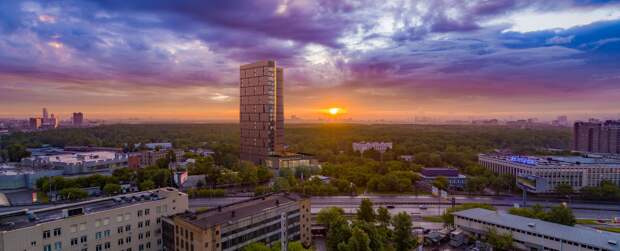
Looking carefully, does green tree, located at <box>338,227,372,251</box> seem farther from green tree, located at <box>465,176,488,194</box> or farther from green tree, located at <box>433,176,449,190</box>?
green tree, located at <box>465,176,488,194</box>

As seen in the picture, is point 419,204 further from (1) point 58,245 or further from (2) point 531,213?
(1) point 58,245

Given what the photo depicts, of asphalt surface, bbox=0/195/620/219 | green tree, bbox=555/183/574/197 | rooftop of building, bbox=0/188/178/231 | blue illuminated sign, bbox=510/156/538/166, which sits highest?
rooftop of building, bbox=0/188/178/231

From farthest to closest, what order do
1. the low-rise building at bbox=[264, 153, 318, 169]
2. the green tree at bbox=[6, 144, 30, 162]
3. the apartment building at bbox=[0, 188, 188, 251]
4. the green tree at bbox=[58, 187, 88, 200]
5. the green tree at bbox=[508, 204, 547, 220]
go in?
the green tree at bbox=[6, 144, 30, 162]
the low-rise building at bbox=[264, 153, 318, 169]
the green tree at bbox=[58, 187, 88, 200]
the green tree at bbox=[508, 204, 547, 220]
the apartment building at bbox=[0, 188, 188, 251]

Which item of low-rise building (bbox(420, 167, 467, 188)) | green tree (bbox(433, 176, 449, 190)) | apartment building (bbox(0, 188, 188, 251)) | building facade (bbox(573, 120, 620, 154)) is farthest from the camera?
building facade (bbox(573, 120, 620, 154))

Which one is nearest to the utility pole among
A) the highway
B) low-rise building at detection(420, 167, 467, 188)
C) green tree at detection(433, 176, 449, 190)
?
the highway

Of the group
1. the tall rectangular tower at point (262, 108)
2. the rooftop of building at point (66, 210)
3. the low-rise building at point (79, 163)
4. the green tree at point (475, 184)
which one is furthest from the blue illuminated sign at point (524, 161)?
the low-rise building at point (79, 163)

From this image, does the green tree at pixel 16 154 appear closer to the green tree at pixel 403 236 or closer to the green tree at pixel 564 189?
the green tree at pixel 403 236

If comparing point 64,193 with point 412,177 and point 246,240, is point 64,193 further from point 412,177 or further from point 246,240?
point 412,177
